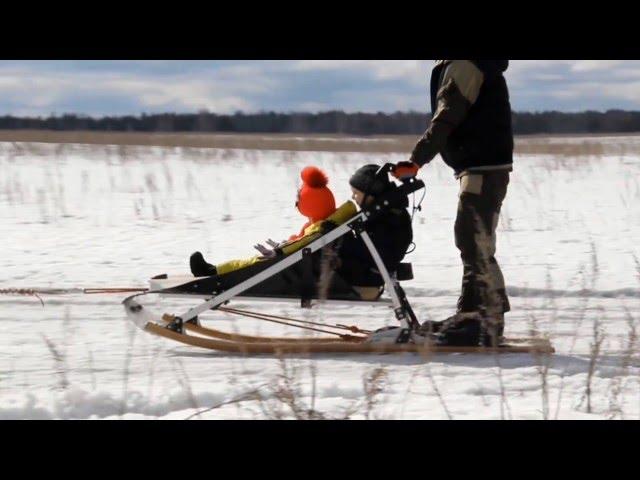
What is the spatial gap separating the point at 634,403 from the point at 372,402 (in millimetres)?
1227

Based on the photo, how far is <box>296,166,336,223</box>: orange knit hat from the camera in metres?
5.62

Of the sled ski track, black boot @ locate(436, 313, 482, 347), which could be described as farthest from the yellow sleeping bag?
black boot @ locate(436, 313, 482, 347)

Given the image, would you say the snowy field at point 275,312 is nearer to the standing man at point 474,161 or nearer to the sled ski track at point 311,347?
the sled ski track at point 311,347

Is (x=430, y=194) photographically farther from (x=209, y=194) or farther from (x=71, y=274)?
(x=71, y=274)

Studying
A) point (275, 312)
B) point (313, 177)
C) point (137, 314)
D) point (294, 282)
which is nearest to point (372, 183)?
point (313, 177)

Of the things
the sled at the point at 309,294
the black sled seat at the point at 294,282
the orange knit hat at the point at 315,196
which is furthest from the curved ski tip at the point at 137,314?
the orange knit hat at the point at 315,196

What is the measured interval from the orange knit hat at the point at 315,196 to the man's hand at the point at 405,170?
1.51 ft

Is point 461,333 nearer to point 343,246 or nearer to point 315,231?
point 343,246

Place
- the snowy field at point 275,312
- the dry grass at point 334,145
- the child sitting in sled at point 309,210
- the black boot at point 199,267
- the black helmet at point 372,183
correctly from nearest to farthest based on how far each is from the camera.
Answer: the snowy field at point 275,312
the black helmet at point 372,183
the child sitting in sled at point 309,210
the black boot at point 199,267
the dry grass at point 334,145

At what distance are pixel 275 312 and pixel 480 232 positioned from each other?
2.03m

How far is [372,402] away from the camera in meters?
4.43

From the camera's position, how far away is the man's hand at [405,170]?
534 centimetres

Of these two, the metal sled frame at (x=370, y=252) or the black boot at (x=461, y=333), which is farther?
the black boot at (x=461, y=333)
